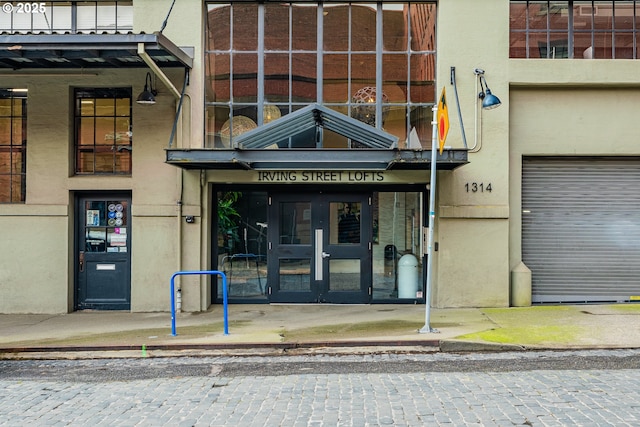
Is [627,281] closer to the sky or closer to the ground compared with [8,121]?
closer to the ground

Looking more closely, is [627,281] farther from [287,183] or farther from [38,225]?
[38,225]

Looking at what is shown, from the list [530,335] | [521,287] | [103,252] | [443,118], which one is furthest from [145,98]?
[521,287]

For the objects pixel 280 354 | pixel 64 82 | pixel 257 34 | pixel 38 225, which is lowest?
pixel 280 354

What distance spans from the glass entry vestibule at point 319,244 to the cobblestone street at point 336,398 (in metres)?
4.32

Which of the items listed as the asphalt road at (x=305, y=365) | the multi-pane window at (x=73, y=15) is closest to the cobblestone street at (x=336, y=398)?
the asphalt road at (x=305, y=365)

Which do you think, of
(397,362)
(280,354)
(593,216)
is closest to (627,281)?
(593,216)

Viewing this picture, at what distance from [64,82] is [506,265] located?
9386 mm

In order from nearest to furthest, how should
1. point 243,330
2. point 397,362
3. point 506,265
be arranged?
1. point 397,362
2. point 243,330
3. point 506,265

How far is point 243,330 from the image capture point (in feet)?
32.8

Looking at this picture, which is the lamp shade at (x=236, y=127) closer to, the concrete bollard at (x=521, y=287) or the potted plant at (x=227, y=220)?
the potted plant at (x=227, y=220)

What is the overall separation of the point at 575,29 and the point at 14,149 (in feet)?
37.9

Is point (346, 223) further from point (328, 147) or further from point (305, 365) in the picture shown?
point (305, 365)

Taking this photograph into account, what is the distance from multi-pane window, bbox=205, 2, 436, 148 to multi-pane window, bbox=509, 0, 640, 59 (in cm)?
185

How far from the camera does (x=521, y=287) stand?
38.8 feet
